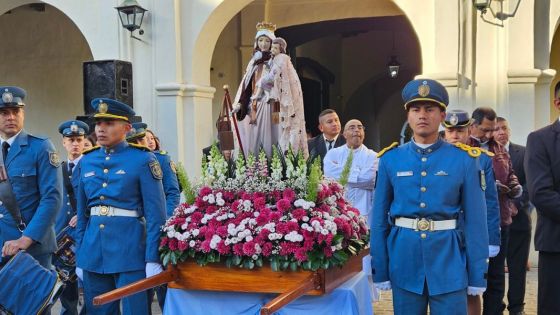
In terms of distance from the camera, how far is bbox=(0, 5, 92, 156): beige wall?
442 inches

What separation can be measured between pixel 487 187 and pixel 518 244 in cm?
156

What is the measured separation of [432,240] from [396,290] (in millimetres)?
343

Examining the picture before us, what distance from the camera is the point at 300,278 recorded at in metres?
3.47

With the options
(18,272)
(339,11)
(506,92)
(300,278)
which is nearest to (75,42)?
(339,11)

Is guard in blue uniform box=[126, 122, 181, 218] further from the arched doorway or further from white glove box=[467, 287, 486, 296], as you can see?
the arched doorway

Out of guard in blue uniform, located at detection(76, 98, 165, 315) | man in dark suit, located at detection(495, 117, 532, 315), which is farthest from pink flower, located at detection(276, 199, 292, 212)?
man in dark suit, located at detection(495, 117, 532, 315)

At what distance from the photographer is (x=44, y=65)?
11.3 meters

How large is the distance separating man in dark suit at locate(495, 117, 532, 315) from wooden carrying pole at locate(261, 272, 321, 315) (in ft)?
8.27

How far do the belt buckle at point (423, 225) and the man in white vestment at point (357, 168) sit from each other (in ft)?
7.53

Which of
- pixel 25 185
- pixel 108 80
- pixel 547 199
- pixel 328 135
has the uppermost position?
pixel 108 80

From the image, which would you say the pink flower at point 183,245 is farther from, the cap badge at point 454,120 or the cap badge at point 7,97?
the cap badge at point 454,120

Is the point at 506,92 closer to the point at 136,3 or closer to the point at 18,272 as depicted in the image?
the point at 136,3

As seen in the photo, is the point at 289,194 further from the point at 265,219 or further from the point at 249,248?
the point at 249,248

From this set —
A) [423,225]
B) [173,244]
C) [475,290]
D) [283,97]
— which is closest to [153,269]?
[173,244]
